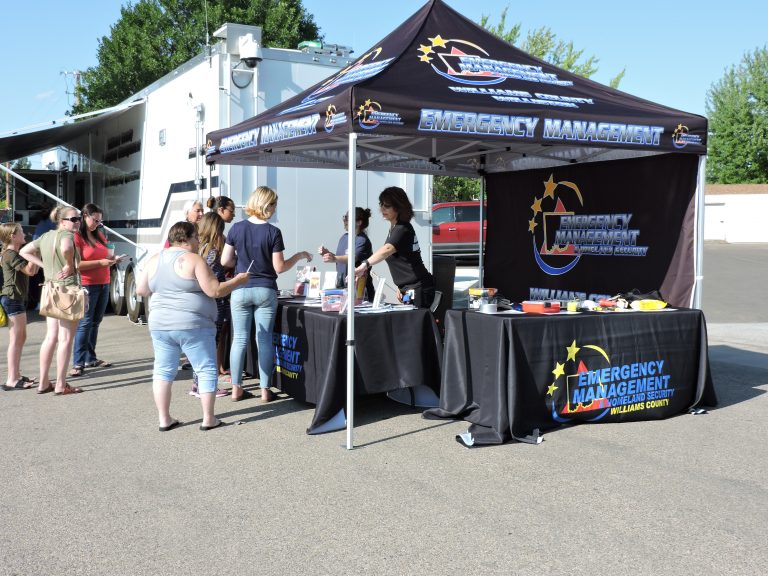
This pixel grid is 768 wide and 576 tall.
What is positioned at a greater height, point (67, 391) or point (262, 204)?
point (262, 204)

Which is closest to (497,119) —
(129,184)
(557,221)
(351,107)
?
(351,107)

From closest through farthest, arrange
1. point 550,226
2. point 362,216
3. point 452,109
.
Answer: point 452,109
point 362,216
point 550,226

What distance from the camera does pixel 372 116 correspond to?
495 centimetres

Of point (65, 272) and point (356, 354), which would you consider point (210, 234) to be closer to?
point (65, 272)

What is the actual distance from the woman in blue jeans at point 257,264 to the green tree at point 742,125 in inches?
1703

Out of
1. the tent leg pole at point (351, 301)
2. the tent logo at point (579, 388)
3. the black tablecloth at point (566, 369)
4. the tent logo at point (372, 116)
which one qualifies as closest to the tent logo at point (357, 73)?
the tent logo at point (372, 116)

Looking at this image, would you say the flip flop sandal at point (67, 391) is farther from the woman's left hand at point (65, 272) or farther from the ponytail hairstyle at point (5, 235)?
the ponytail hairstyle at point (5, 235)

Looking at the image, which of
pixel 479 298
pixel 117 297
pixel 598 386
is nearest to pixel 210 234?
pixel 479 298

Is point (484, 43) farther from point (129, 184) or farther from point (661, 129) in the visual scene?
point (129, 184)

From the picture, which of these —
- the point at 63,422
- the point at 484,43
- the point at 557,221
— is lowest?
the point at 63,422

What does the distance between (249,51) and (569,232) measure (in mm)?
3996

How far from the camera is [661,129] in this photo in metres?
6.02

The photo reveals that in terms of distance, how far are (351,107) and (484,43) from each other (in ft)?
7.51

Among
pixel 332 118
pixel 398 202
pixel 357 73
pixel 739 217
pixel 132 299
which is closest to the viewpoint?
pixel 332 118
